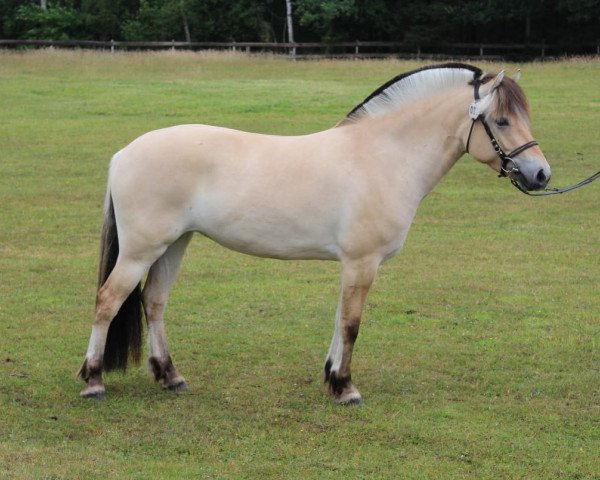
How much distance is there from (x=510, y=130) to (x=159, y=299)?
276 centimetres

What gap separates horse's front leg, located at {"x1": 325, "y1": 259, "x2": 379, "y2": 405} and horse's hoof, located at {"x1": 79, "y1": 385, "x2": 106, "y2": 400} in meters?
1.59

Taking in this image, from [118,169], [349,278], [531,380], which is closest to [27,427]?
[118,169]

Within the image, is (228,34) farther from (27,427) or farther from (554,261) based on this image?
(27,427)

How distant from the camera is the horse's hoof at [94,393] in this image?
646cm

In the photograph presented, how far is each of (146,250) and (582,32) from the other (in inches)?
1951

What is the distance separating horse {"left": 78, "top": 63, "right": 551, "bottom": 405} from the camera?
6367mm

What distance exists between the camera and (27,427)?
5.95 meters

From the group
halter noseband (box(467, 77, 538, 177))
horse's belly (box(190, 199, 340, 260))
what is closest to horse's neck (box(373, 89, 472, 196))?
halter noseband (box(467, 77, 538, 177))

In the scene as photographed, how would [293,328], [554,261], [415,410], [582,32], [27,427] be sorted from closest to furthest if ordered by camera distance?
[27,427] → [415,410] → [293,328] → [554,261] → [582,32]

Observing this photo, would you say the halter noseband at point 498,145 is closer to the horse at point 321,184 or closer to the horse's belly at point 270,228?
the horse at point 321,184

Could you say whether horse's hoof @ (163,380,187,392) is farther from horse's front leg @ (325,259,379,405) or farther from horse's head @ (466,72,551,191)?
horse's head @ (466,72,551,191)

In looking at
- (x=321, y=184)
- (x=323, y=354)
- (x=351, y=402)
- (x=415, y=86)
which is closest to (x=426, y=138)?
(x=415, y=86)

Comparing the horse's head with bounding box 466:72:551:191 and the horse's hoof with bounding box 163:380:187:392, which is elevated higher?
the horse's head with bounding box 466:72:551:191

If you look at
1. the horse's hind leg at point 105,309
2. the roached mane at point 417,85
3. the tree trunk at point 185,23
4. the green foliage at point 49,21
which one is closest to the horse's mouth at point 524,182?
the roached mane at point 417,85
